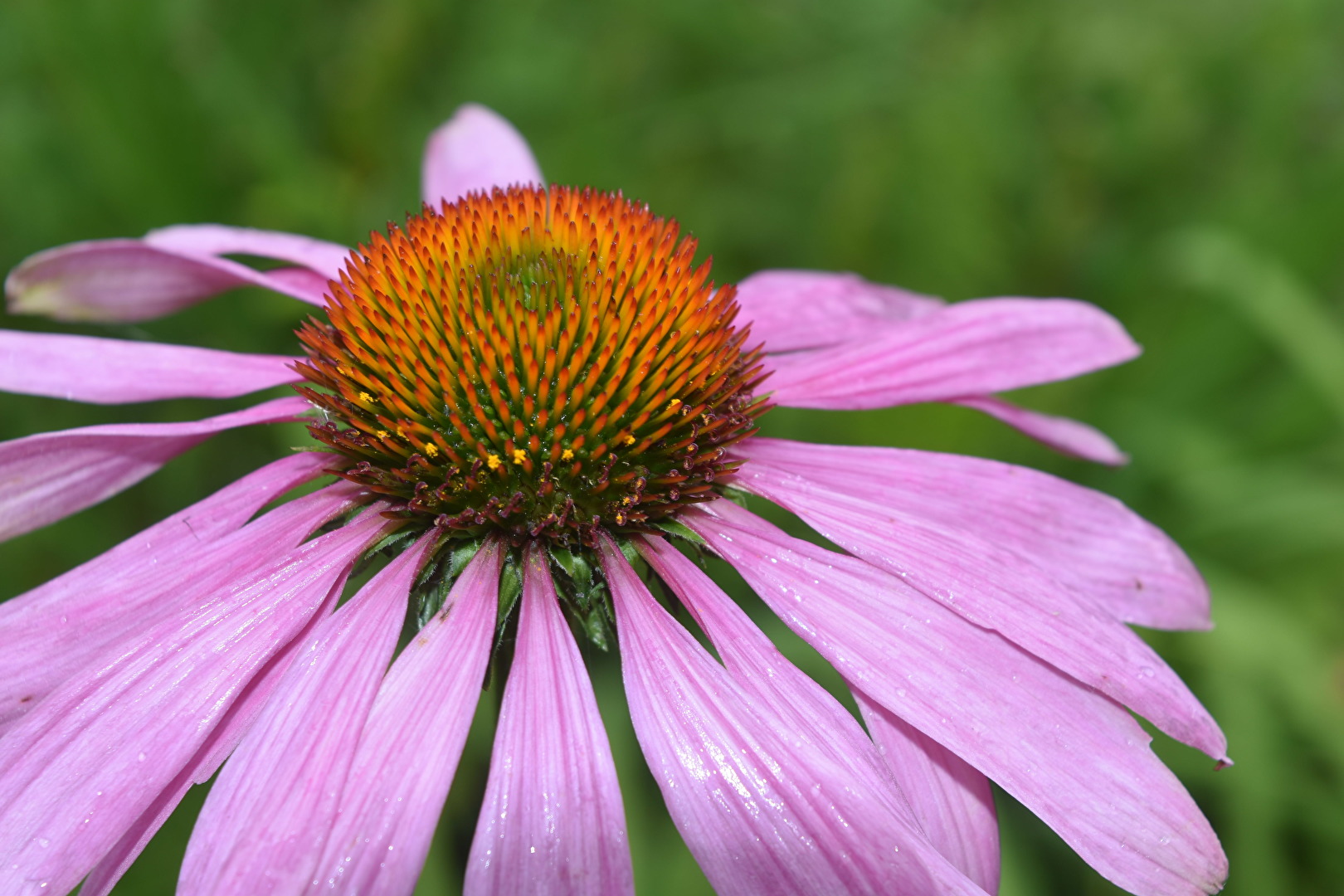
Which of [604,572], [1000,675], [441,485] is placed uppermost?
[441,485]

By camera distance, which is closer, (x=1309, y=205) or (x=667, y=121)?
(x=1309, y=205)

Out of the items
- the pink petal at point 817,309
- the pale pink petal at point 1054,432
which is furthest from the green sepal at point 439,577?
the pale pink petal at point 1054,432

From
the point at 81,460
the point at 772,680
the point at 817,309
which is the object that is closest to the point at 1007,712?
the point at 772,680

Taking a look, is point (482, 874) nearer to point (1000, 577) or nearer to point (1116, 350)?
point (1000, 577)

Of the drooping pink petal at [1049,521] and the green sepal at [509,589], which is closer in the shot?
the green sepal at [509,589]

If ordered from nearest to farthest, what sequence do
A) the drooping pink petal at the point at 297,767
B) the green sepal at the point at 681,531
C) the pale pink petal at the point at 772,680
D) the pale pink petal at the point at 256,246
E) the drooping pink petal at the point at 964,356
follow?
the drooping pink petal at the point at 297,767 < the pale pink petal at the point at 772,680 < the green sepal at the point at 681,531 < the drooping pink petal at the point at 964,356 < the pale pink petal at the point at 256,246

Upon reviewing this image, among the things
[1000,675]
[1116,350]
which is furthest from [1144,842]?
[1116,350]

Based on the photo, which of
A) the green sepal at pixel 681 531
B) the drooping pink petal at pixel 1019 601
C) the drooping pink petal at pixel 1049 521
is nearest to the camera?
the drooping pink petal at pixel 1019 601

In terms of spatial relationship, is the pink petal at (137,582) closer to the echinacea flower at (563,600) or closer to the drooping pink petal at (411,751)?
the echinacea flower at (563,600)
